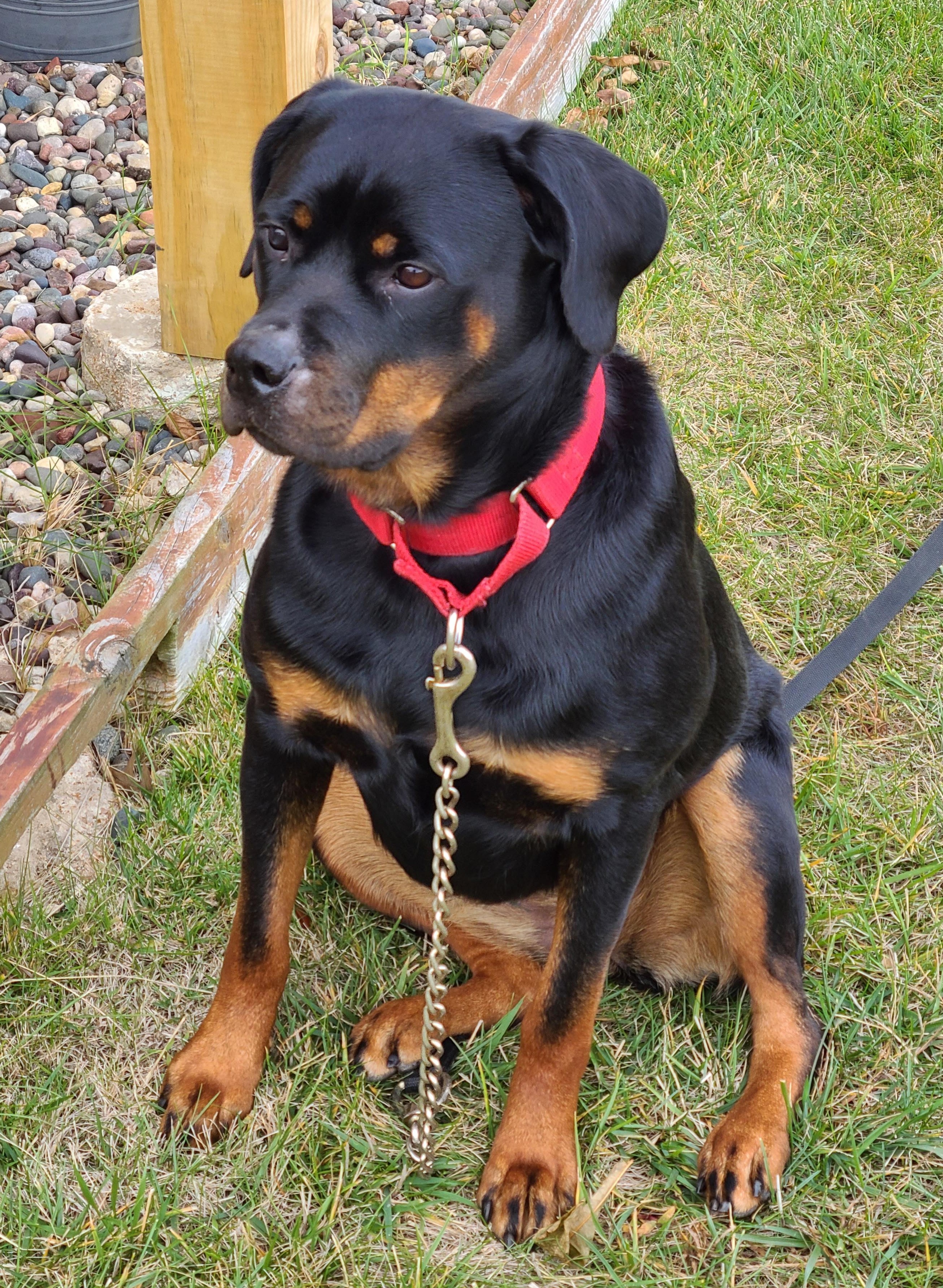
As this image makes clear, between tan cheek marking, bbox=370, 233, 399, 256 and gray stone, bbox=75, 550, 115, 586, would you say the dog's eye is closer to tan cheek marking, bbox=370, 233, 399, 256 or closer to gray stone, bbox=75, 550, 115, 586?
tan cheek marking, bbox=370, 233, 399, 256

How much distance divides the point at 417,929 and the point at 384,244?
1.42 m

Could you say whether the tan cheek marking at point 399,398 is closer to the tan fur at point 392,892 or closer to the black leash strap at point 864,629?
the tan fur at point 392,892

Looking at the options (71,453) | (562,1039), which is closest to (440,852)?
(562,1039)

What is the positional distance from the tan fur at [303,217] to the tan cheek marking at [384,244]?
0.10 m

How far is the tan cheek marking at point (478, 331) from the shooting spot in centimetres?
189

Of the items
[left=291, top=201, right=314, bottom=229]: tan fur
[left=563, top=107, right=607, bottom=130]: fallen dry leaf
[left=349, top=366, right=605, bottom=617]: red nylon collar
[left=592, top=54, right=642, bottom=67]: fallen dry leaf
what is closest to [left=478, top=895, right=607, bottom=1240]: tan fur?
[left=349, top=366, right=605, bottom=617]: red nylon collar

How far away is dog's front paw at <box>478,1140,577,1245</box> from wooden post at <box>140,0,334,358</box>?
2105 millimetres

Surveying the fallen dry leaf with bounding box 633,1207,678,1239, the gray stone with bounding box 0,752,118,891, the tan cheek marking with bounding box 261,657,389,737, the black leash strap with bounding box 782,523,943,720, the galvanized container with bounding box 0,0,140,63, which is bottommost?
the gray stone with bounding box 0,752,118,891

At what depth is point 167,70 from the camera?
3.14 m

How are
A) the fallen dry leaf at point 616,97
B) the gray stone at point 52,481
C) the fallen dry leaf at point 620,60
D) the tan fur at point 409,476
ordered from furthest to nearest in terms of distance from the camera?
1. the fallen dry leaf at point 620,60
2. the fallen dry leaf at point 616,97
3. the gray stone at point 52,481
4. the tan fur at point 409,476

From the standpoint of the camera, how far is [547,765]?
209 centimetres

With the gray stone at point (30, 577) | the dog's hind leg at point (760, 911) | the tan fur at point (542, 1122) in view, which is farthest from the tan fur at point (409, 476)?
the gray stone at point (30, 577)

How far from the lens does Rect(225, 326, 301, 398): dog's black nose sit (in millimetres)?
1794

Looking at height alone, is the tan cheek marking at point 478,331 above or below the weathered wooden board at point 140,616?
above
